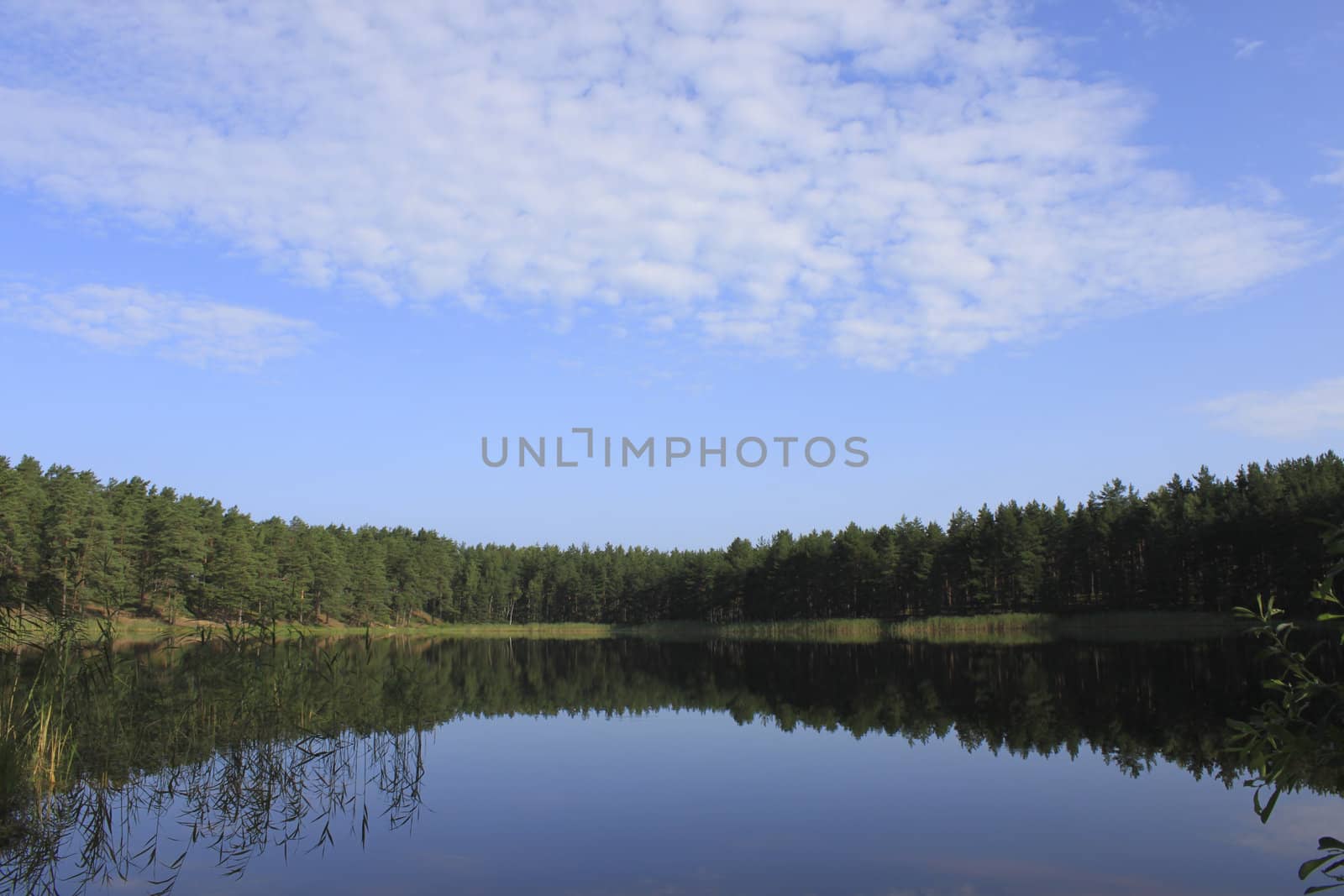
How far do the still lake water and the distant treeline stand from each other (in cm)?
2447

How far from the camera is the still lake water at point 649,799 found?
9156 mm

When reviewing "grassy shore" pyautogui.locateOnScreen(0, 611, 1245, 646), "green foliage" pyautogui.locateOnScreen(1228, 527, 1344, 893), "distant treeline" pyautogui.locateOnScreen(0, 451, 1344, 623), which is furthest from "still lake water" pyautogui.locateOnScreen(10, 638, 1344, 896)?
"grassy shore" pyautogui.locateOnScreen(0, 611, 1245, 646)

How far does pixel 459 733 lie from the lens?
61.6 feet

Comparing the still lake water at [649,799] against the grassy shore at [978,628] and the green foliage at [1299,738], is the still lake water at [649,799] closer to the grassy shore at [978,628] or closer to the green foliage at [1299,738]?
the green foliage at [1299,738]

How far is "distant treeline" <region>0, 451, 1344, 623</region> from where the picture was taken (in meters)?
54.4

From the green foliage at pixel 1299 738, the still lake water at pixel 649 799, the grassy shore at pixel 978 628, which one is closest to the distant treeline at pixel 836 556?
the grassy shore at pixel 978 628

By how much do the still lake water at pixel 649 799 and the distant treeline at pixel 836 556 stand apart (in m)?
24.5

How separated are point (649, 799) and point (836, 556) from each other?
236 ft

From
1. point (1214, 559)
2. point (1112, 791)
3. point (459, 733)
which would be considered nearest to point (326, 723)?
point (459, 733)

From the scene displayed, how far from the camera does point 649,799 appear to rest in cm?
1289

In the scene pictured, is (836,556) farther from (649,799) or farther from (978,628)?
(649,799)

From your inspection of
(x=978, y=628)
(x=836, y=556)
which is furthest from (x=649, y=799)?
(x=836, y=556)

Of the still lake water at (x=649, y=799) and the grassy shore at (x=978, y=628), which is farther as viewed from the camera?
the grassy shore at (x=978, y=628)

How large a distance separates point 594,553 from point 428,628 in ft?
97.9
